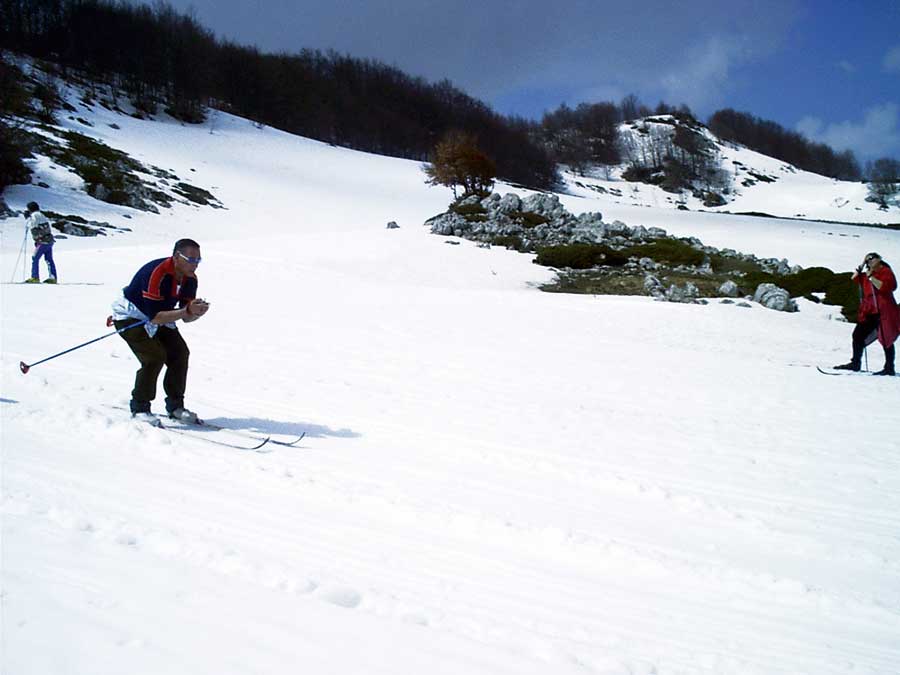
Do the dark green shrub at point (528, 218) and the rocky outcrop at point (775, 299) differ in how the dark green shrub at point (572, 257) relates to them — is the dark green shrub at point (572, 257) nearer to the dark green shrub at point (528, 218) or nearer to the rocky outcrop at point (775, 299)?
the rocky outcrop at point (775, 299)

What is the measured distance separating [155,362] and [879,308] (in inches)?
434

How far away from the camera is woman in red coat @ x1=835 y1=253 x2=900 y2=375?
9.30 m

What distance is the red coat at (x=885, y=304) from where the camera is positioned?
929cm

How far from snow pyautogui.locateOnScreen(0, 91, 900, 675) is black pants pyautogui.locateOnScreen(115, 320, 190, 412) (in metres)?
0.37

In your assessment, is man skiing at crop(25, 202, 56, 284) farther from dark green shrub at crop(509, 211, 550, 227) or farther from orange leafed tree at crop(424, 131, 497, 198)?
Answer: orange leafed tree at crop(424, 131, 497, 198)

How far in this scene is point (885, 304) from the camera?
9320 millimetres

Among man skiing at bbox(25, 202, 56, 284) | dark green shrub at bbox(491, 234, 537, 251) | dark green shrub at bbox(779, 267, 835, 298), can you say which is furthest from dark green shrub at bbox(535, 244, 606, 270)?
man skiing at bbox(25, 202, 56, 284)

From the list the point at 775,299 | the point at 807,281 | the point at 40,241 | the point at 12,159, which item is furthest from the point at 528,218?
the point at 12,159

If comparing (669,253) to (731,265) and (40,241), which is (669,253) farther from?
(40,241)

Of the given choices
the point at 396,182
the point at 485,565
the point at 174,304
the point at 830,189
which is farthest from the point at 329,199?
the point at 830,189

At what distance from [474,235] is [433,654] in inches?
1090

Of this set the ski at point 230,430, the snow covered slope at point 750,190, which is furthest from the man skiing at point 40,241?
the snow covered slope at point 750,190

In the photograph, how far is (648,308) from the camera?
607 inches

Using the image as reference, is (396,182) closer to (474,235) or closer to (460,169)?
(460,169)
